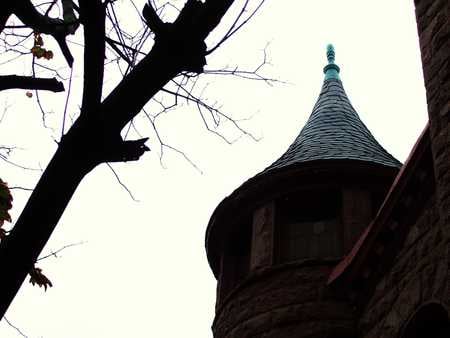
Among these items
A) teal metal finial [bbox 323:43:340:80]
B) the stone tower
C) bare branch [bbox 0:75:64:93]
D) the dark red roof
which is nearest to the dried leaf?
bare branch [bbox 0:75:64:93]

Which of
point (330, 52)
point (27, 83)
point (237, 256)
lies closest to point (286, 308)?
point (237, 256)

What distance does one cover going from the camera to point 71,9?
4.27 metres

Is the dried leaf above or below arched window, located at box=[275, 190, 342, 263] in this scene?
below

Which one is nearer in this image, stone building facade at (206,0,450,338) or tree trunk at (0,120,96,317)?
tree trunk at (0,120,96,317)

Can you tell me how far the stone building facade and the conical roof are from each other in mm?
38

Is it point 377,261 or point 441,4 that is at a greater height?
point 441,4

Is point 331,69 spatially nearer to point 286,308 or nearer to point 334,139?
point 334,139

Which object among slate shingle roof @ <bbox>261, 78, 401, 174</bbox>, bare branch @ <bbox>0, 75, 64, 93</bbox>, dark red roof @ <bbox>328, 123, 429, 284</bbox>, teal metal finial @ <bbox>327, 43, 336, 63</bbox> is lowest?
bare branch @ <bbox>0, 75, 64, 93</bbox>

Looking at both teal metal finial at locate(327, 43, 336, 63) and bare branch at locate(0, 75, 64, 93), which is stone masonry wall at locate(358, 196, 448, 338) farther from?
teal metal finial at locate(327, 43, 336, 63)

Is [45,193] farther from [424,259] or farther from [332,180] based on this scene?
[332,180]

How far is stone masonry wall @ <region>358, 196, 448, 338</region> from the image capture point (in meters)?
6.12

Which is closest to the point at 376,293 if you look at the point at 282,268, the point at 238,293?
the point at 282,268

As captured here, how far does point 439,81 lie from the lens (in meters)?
5.45

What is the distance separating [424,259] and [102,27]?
4.10 metres
